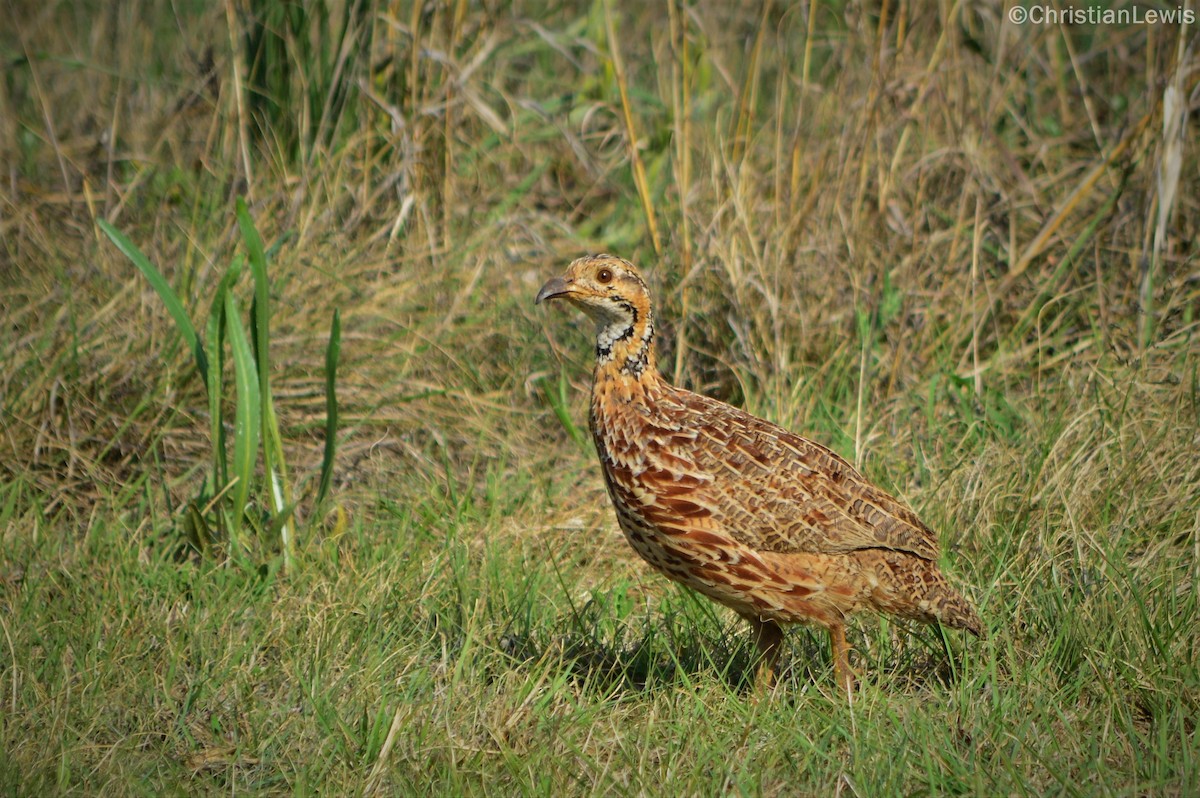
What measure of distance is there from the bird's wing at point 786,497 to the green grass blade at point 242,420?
1429 millimetres

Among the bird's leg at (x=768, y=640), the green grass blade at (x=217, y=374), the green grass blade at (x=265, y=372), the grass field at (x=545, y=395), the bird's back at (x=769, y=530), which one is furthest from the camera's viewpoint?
the green grass blade at (x=217, y=374)

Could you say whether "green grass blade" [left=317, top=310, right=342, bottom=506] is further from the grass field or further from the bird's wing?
the bird's wing

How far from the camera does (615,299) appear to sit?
4102 millimetres

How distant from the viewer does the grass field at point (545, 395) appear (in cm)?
359

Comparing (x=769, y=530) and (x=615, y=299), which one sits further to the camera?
(x=615, y=299)

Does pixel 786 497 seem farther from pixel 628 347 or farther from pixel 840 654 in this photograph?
pixel 628 347

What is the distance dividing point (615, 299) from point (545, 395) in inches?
63.3

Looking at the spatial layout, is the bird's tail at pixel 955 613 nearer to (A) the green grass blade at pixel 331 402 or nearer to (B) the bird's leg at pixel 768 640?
(B) the bird's leg at pixel 768 640

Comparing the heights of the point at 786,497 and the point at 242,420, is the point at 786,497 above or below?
above

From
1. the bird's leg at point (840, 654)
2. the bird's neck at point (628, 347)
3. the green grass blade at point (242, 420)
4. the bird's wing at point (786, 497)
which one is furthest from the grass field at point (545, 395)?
the bird's neck at point (628, 347)

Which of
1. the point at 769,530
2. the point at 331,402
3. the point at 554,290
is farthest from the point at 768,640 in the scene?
the point at 331,402

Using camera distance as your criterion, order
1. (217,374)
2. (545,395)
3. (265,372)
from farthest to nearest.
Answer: (545,395) < (217,374) < (265,372)

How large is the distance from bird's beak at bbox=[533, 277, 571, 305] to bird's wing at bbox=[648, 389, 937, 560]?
591mm

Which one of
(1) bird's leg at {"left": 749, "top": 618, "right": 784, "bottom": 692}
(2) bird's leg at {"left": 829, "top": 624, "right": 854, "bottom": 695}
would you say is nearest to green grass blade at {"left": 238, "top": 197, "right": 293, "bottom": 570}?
(1) bird's leg at {"left": 749, "top": 618, "right": 784, "bottom": 692}
